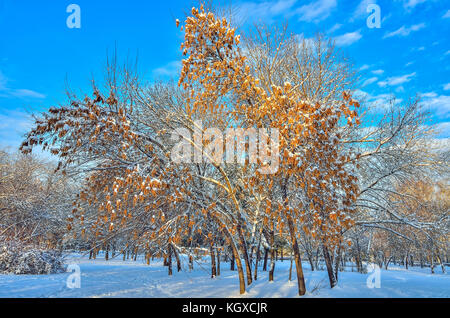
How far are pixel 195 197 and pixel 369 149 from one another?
772 centimetres

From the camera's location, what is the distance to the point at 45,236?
1825 centimetres

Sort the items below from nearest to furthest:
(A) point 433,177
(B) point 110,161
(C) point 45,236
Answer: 1. (B) point 110,161
2. (A) point 433,177
3. (C) point 45,236

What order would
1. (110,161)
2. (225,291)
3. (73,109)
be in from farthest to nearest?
(225,291)
(110,161)
(73,109)

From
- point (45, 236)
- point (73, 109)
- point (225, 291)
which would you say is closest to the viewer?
point (73, 109)

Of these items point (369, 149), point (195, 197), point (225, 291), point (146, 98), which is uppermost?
point (146, 98)

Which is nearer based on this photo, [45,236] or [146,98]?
[146,98]
